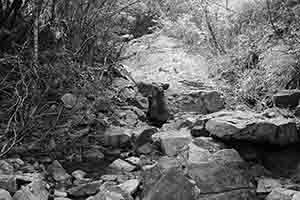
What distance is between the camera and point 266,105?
356cm

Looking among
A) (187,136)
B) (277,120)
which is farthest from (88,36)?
(277,120)

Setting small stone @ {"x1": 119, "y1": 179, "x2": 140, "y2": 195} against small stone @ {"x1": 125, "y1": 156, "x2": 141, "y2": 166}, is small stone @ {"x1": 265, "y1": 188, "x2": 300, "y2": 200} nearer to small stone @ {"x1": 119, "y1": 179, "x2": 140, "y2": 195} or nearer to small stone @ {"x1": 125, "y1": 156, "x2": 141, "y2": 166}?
small stone @ {"x1": 119, "y1": 179, "x2": 140, "y2": 195}

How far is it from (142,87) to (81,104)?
3.12 feet

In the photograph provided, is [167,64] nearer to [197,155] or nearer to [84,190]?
[197,155]

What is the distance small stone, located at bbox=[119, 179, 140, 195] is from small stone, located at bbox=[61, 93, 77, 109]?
1.02m

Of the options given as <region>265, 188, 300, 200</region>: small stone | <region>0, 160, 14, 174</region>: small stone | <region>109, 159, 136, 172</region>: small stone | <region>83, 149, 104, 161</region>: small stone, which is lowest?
<region>265, 188, 300, 200</region>: small stone

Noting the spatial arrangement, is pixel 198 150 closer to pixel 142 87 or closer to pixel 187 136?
pixel 187 136

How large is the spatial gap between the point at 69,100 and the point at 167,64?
75.3 inches

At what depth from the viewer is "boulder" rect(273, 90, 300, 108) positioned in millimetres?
3252

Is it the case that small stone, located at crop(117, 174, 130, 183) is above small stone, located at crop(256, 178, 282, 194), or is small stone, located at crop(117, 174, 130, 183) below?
above

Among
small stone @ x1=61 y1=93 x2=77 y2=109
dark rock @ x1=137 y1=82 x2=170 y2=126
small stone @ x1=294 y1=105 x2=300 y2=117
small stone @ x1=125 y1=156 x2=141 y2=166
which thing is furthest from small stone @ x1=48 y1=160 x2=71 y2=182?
small stone @ x1=294 y1=105 x2=300 y2=117

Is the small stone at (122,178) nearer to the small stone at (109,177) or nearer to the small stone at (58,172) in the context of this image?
the small stone at (109,177)

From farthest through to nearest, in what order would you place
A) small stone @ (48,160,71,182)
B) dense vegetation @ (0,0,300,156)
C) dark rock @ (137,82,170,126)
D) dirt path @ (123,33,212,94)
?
1. dirt path @ (123,33,212,94)
2. dark rock @ (137,82,170,126)
3. dense vegetation @ (0,0,300,156)
4. small stone @ (48,160,71,182)

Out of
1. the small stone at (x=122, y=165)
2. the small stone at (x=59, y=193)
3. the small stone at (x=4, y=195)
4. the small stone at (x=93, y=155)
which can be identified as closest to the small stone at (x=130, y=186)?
the small stone at (x=122, y=165)
